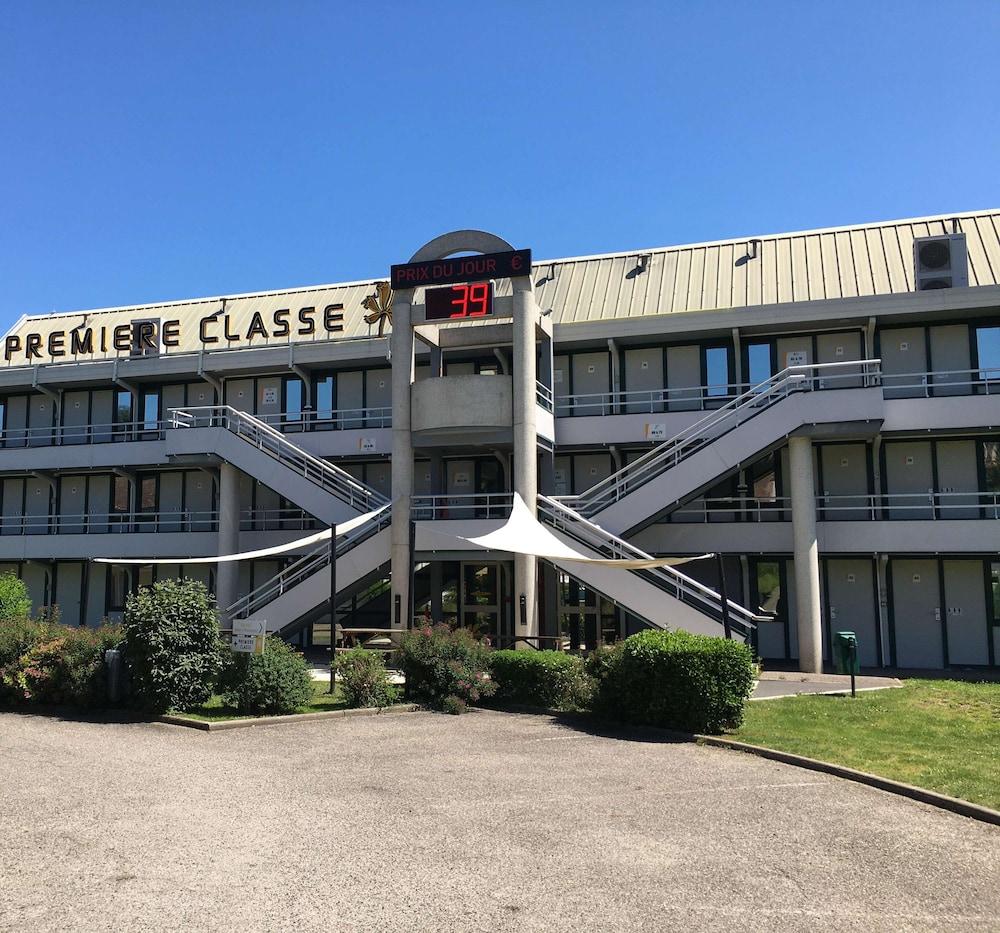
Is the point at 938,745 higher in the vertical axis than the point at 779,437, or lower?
lower

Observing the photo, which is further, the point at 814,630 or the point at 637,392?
the point at 637,392

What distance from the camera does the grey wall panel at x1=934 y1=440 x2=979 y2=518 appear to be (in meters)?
27.8

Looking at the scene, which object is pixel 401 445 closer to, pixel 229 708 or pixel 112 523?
pixel 229 708

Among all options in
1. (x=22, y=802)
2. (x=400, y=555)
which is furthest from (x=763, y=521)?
(x=22, y=802)

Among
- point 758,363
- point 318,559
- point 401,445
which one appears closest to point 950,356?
point 758,363

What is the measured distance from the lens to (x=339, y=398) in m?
34.2

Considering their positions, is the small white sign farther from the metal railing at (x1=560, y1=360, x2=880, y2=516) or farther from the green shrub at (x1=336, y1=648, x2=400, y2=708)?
the metal railing at (x1=560, y1=360, x2=880, y2=516)

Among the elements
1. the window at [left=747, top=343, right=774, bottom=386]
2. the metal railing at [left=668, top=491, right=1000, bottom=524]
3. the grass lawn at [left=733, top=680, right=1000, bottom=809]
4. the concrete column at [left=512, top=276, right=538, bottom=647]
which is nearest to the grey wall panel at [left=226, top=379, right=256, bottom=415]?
the concrete column at [left=512, top=276, right=538, bottom=647]

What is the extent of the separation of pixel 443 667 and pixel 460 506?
352 inches

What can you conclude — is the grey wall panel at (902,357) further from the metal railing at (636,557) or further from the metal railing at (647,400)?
the metal railing at (636,557)

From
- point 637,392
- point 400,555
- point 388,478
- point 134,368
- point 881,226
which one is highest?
point 881,226

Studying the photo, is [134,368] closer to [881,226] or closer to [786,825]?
[881,226]

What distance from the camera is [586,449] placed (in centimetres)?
3092

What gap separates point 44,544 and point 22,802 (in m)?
26.1
